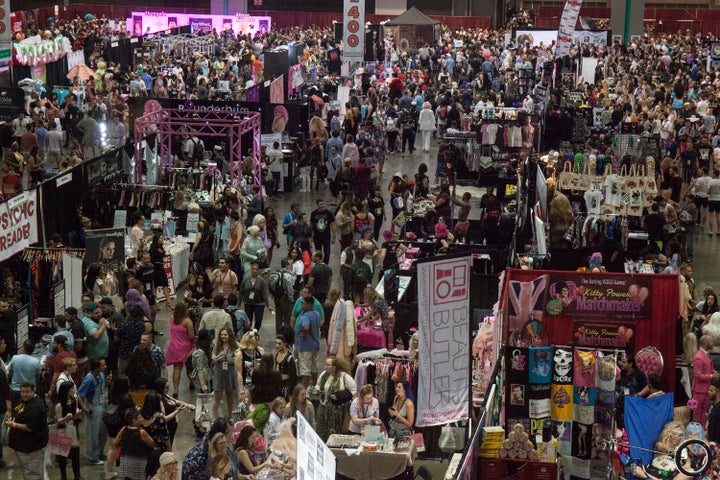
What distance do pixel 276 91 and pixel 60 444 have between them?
58.8 feet

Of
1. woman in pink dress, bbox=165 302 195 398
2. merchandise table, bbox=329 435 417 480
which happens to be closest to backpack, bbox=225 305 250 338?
woman in pink dress, bbox=165 302 195 398

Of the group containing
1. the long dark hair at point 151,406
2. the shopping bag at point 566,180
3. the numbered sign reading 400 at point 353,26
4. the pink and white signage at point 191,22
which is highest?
the numbered sign reading 400 at point 353,26

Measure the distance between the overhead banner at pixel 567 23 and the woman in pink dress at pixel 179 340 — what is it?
19383mm

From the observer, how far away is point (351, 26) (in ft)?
92.8

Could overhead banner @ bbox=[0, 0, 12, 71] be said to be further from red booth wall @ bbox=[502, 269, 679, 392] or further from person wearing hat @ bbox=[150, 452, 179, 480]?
person wearing hat @ bbox=[150, 452, 179, 480]

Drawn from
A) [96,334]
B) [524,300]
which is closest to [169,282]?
[96,334]

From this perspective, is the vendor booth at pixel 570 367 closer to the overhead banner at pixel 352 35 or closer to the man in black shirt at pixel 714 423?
the man in black shirt at pixel 714 423

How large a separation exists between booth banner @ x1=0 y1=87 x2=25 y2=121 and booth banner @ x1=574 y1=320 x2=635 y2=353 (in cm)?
1743

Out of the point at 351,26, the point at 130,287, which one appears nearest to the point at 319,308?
the point at 130,287

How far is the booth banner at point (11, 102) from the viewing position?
26078 mm

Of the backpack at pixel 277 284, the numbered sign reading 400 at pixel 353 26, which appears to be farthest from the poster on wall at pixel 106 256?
the numbered sign reading 400 at pixel 353 26

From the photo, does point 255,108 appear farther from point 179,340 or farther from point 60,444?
point 60,444

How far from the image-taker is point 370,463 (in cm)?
1004

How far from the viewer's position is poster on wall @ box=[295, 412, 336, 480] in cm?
644
